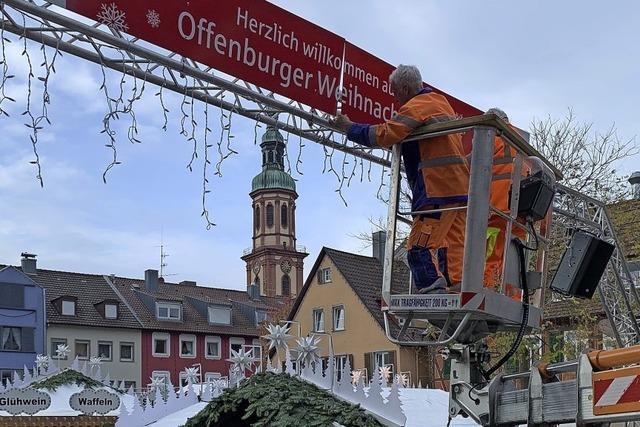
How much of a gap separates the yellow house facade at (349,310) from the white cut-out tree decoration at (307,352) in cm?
2720

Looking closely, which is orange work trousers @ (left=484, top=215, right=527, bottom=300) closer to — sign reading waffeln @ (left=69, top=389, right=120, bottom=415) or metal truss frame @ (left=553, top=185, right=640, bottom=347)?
metal truss frame @ (left=553, top=185, right=640, bottom=347)

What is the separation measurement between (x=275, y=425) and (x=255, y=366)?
1.33 m

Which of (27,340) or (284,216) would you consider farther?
(284,216)

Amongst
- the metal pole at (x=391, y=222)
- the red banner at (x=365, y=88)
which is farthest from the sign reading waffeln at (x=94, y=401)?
the metal pole at (x=391, y=222)

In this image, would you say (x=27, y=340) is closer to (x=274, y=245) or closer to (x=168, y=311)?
(x=168, y=311)

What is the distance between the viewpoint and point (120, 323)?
48.7 meters

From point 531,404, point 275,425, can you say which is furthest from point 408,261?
point 275,425

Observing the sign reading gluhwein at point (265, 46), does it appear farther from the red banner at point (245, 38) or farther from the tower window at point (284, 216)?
the tower window at point (284, 216)

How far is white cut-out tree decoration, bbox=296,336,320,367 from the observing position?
20.5ft

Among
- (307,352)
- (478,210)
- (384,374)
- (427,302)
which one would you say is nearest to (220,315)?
(384,374)

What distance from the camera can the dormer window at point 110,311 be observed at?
48.8 metres

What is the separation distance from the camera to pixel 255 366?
6789 mm

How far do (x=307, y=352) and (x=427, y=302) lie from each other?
7.40ft

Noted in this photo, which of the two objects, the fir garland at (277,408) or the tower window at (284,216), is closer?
the fir garland at (277,408)
